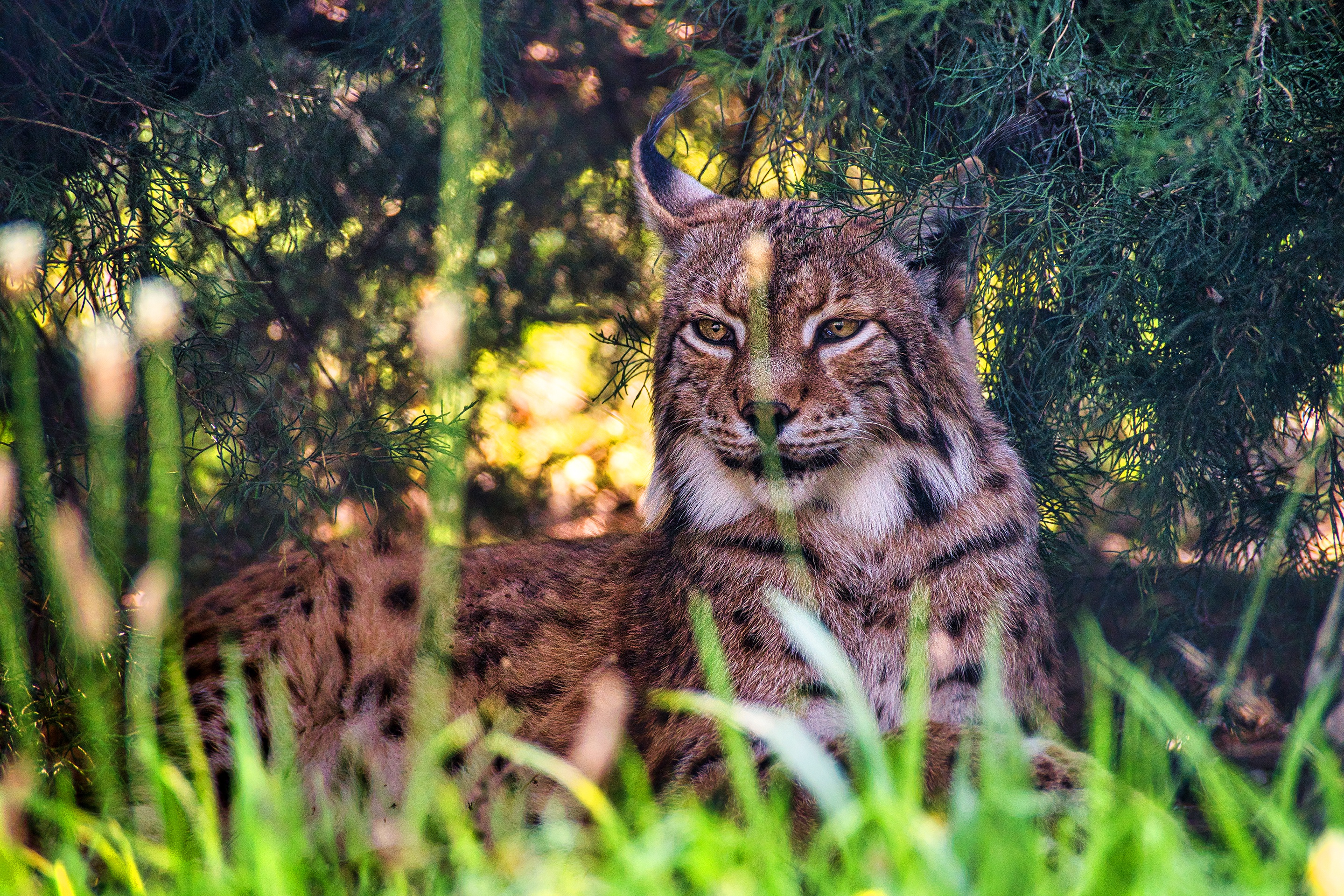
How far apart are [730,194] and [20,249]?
210cm

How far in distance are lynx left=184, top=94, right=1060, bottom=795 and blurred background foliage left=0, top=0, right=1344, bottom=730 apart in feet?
0.71

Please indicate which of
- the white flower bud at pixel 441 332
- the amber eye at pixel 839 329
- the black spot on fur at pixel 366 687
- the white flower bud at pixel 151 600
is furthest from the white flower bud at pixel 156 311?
the amber eye at pixel 839 329

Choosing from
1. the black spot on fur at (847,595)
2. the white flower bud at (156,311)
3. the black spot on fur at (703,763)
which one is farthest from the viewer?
the black spot on fur at (847,595)

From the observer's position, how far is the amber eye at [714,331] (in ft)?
9.29

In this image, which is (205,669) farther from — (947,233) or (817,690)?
(947,233)

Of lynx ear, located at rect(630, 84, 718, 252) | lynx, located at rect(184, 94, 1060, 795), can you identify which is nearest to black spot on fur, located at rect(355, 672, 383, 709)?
lynx, located at rect(184, 94, 1060, 795)

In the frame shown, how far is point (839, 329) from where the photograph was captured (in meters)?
2.76

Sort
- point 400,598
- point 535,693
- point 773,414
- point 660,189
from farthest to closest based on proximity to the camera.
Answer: point 400,598, point 535,693, point 660,189, point 773,414

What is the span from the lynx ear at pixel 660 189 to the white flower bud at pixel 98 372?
1358mm

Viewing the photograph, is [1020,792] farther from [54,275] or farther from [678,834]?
[54,275]

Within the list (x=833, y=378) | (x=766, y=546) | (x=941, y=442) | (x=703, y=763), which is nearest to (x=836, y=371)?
(x=833, y=378)

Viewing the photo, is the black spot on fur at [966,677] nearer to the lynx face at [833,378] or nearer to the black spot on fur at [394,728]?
the lynx face at [833,378]

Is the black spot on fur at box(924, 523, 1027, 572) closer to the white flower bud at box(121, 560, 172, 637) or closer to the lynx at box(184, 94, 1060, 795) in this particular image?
the lynx at box(184, 94, 1060, 795)

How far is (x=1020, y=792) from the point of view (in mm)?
1575
